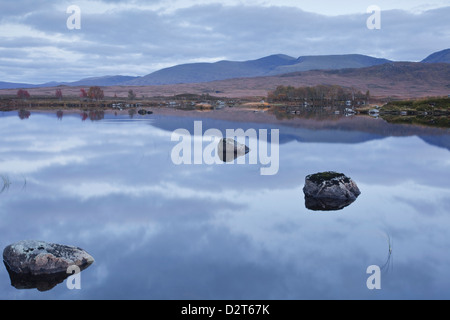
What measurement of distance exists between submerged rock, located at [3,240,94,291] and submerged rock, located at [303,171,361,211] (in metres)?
7.89

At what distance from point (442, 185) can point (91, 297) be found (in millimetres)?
15289

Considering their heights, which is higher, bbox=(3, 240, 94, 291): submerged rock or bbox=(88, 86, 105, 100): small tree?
bbox=(88, 86, 105, 100): small tree

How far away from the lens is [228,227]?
1157 centimetres

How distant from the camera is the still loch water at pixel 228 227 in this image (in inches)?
325

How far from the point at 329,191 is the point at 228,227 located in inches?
175

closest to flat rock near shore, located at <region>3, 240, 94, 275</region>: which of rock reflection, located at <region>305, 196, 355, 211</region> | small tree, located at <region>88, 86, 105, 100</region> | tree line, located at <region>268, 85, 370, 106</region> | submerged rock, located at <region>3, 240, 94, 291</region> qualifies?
submerged rock, located at <region>3, 240, 94, 291</region>

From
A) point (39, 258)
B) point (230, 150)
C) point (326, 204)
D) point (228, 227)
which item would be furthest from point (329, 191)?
point (230, 150)

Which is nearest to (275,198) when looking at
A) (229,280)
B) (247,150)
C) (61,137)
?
(229,280)

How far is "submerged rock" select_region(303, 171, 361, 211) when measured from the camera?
13.7 m

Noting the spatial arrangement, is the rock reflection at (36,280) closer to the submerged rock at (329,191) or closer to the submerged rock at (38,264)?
the submerged rock at (38,264)

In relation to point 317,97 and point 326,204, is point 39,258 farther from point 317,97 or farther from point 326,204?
point 317,97

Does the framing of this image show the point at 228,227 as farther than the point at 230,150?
No

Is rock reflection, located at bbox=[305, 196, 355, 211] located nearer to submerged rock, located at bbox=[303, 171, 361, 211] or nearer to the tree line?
submerged rock, located at bbox=[303, 171, 361, 211]

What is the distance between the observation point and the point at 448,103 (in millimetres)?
66625
